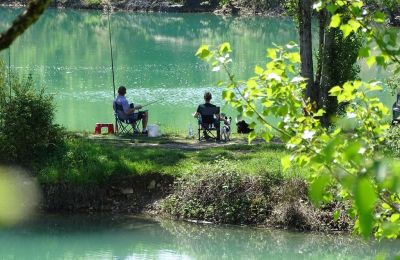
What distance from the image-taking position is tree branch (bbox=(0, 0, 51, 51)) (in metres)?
2.11

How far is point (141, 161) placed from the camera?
490 inches

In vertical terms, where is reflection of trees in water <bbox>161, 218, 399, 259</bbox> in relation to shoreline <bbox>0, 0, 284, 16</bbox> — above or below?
below

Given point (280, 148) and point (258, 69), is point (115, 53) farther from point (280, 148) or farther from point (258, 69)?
point (258, 69)

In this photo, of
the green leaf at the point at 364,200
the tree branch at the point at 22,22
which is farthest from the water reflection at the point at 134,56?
the green leaf at the point at 364,200

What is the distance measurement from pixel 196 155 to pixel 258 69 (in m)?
8.75

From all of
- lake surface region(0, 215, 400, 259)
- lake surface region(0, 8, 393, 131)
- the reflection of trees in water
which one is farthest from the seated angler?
the reflection of trees in water

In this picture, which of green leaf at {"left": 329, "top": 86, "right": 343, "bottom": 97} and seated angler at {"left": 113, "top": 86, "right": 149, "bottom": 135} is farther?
seated angler at {"left": 113, "top": 86, "right": 149, "bottom": 135}

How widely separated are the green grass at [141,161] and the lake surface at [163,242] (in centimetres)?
74

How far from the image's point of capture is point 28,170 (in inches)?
483

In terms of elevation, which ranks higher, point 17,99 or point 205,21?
point 205,21

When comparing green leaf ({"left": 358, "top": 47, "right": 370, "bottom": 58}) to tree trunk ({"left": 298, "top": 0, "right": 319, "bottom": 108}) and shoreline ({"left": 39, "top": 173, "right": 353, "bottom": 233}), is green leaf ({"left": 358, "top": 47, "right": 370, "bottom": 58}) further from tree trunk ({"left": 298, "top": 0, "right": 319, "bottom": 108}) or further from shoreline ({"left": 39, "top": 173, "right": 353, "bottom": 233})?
tree trunk ({"left": 298, "top": 0, "right": 319, "bottom": 108})

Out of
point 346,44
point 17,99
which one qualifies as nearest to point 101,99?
point 346,44

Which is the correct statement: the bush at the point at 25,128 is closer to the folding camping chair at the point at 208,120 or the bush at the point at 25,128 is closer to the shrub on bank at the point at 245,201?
the shrub on bank at the point at 245,201

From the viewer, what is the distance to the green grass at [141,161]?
1194 centimetres
